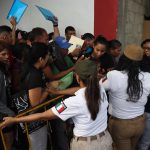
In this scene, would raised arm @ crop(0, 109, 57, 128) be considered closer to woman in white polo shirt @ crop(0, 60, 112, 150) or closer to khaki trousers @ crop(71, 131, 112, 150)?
woman in white polo shirt @ crop(0, 60, 112, 150)

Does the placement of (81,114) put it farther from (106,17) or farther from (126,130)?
(106,17)

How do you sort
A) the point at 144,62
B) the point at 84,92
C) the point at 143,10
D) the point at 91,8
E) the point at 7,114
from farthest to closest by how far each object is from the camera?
1. the point at 143,10
2. the point at 91,8
3. the point at 144,62
4. the point at 7,114
5. the point at 84,92

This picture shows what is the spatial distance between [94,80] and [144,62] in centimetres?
94

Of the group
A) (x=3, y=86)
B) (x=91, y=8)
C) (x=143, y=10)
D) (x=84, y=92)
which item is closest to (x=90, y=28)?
(x=91, y=8)

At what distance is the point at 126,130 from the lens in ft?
8.98

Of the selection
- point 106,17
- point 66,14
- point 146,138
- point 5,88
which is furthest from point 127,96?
point 66,14

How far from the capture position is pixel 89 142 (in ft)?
7.51

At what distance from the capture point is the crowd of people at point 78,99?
2.23 meters

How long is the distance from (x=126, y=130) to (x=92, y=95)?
0.74 m

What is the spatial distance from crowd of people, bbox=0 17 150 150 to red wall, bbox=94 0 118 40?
97.3 inches

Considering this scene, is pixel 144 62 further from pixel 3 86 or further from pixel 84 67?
pixel 3 86

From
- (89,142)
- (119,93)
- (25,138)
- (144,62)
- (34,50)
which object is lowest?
(25,138)

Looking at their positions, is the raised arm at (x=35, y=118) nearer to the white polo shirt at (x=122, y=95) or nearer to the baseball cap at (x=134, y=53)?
the white polo shirt at (x=122, y=95)

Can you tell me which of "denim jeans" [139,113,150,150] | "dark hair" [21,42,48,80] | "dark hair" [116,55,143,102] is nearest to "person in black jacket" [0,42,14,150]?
"dark hair" [21,42,48,80]
